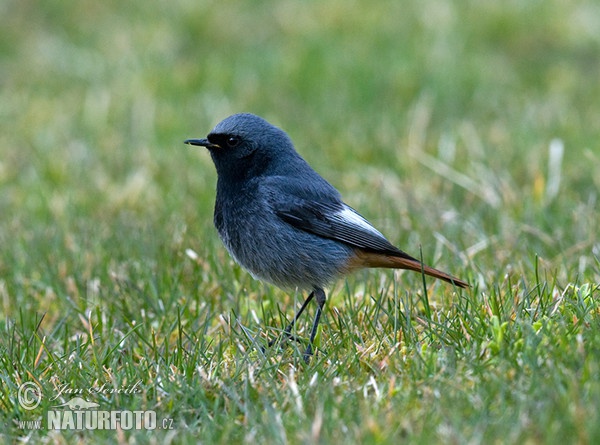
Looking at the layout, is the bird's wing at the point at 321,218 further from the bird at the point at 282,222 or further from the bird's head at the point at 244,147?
the bird's head at the point at 244,147

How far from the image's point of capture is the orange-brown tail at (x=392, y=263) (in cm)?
454

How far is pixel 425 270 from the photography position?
15.0 ft

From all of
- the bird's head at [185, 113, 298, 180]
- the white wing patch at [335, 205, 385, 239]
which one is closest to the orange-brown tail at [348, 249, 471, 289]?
the white wing patch at [335, 205, 385, 239]

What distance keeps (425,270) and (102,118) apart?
17.6ft

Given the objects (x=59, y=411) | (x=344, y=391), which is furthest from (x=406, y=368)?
(x=59, y=411)

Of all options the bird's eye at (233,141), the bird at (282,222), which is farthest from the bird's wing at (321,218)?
the bird's eye at (233,141)

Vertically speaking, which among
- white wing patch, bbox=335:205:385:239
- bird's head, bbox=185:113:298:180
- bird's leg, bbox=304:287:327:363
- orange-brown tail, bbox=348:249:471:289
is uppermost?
bird's head, bbox=185:113:298:180

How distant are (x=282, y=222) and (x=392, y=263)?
616 mm

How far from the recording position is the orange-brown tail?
14.9ft

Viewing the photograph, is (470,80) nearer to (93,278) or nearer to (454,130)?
(454,130)

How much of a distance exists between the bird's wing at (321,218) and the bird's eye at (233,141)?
38 centimetres

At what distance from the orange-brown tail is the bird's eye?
0.89m

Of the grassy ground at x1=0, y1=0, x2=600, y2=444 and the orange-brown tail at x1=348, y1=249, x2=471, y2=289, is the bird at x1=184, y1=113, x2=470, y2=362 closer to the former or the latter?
the orange-brown tail at x1=348, y1=249, x2=471, y2=289

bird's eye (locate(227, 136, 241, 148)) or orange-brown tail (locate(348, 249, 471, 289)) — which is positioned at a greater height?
bird's eye (locate(227, 136, 241, 148))
